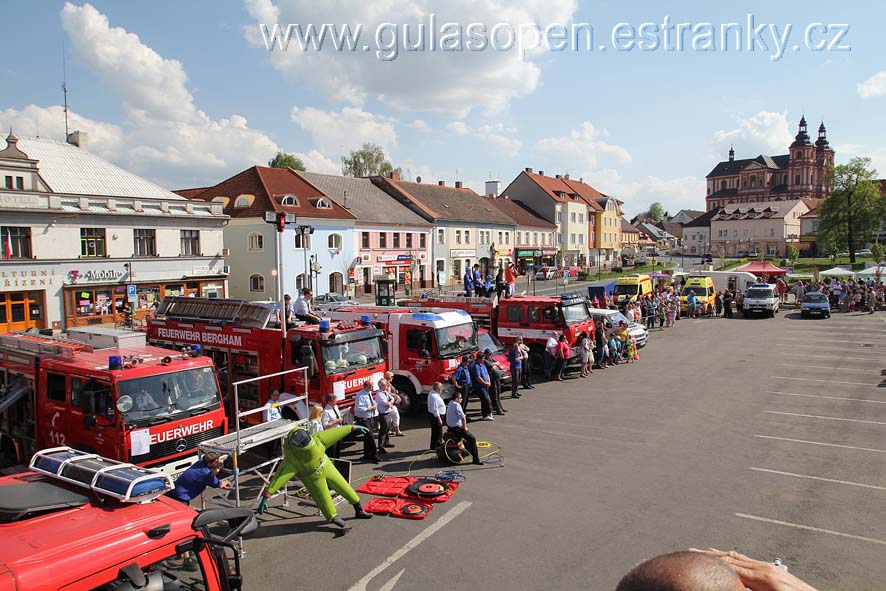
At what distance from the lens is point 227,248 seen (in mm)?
43625

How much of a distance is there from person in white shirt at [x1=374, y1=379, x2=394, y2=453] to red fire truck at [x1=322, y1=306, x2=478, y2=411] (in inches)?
107

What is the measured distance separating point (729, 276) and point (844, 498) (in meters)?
37.6

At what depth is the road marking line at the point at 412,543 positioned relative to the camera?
7.36 meters

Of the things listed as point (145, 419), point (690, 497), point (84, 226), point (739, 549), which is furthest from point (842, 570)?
point (84, 226)

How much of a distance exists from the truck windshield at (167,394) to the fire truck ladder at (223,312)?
3102 mm

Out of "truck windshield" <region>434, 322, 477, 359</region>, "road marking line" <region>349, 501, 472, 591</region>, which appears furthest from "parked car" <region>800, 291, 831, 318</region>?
"road marking line" <region>349, 501, 472, 591</region>

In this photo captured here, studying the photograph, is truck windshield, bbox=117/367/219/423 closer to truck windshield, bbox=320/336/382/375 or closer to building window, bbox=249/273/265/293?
truck windshield, bbox=320/336/382/375

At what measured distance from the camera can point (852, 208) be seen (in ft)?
275

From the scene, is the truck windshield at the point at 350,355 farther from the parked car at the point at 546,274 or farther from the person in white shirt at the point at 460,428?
the parked car at the point at 546,274

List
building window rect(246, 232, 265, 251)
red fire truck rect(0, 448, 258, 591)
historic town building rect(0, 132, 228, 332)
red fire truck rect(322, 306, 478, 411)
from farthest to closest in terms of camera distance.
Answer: building window rect(246, 232, 265, 251) → historic town building rect(0, 132, 228, 332) → red fire truck rect(322, 306, 478, 411) → red fire truck rect(0, 448, 258, 591)

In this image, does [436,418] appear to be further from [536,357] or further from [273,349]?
[536,357]

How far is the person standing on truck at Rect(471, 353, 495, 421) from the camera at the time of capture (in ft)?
46.9

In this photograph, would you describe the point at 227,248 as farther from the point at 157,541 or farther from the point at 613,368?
the point at 157,541

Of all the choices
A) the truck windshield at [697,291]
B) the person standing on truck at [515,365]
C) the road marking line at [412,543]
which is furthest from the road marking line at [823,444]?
the truck windshield at [697,291]
